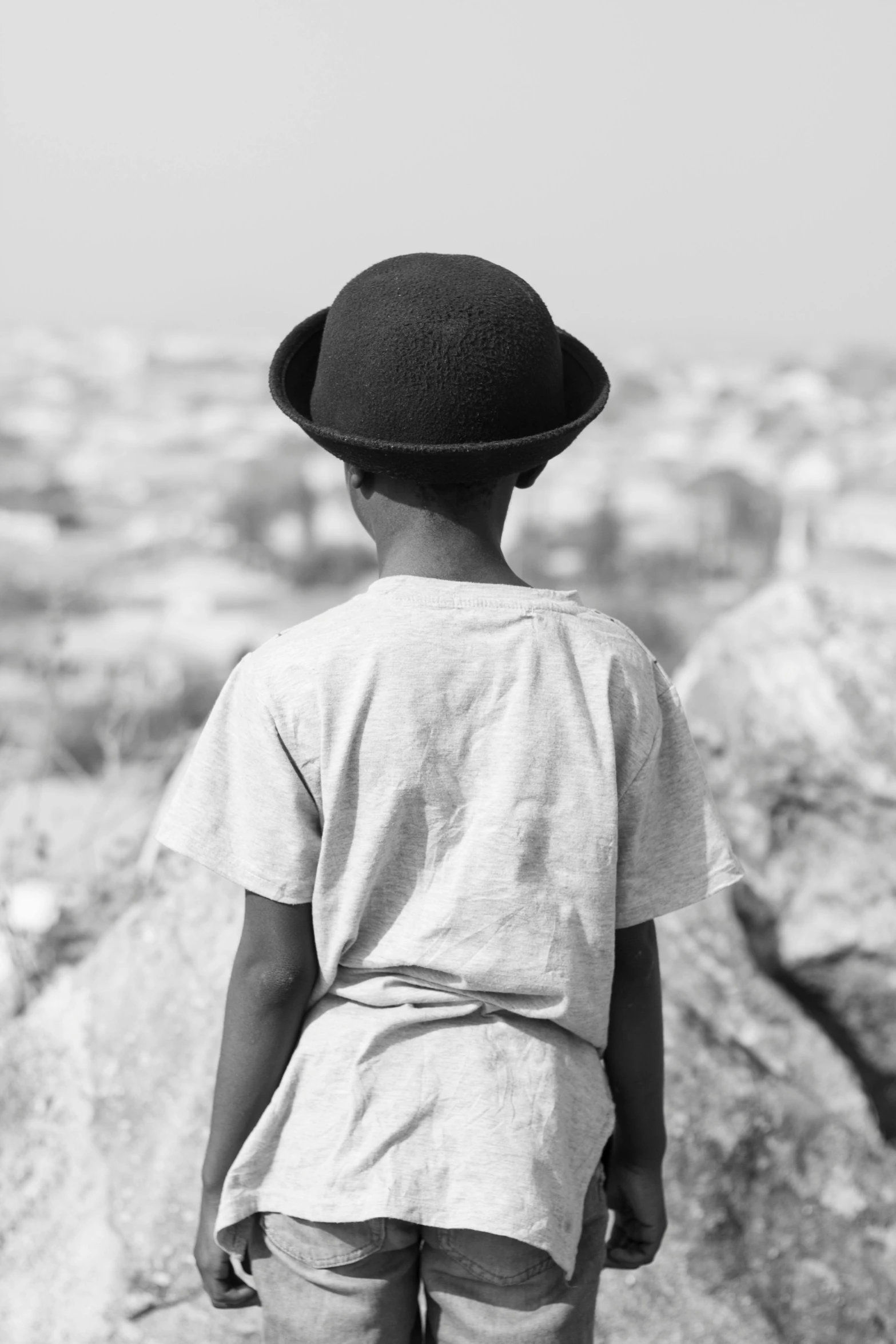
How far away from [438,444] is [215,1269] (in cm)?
96

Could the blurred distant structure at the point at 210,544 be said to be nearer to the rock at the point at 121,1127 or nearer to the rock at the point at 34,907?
the rock at the point at 34,907

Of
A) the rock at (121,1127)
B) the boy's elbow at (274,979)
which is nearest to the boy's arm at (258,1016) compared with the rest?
the boy's elbow at (274,979)

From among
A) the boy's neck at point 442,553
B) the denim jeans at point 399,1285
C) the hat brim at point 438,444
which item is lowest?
the denim jeans at point 399,1285

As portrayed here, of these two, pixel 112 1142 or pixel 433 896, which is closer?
pixel 433 896

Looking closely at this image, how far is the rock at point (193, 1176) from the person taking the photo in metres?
2.07

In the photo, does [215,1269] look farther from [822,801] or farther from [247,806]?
[822,801]

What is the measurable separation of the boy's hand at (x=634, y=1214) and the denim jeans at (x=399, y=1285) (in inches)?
7.0

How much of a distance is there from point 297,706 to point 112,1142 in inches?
50.5

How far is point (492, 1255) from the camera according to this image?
1359 mm

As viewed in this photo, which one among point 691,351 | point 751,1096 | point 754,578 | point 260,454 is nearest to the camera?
point 751,1096

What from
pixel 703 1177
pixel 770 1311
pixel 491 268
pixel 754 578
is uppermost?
pixel 491 268

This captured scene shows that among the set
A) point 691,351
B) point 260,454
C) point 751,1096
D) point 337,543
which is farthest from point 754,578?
point 691,351

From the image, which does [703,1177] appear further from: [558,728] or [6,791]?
[6,791]

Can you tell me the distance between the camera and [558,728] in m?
1.31
